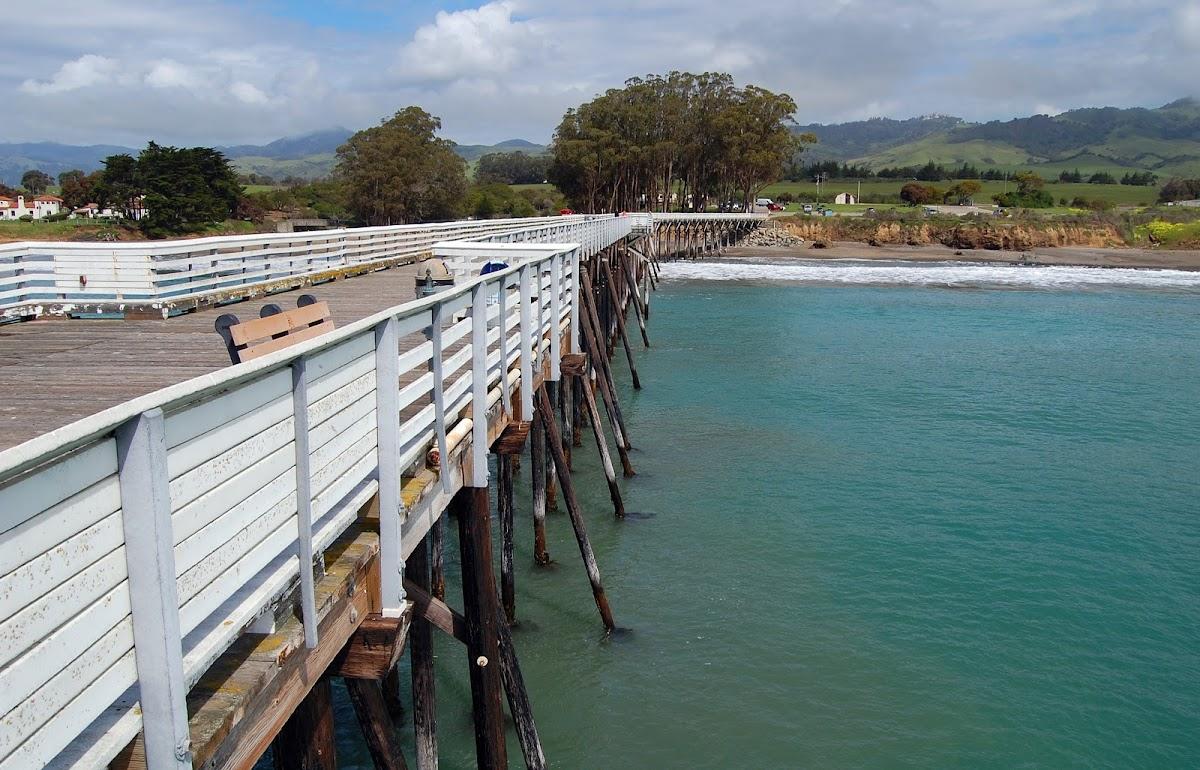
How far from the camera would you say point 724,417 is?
2059 centimetres

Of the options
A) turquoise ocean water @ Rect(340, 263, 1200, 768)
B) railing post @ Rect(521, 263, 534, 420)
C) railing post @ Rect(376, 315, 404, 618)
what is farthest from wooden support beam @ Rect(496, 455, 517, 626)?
railing post @ Rect(376, 315, 404, 618)

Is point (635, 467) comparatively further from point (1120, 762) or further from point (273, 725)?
point (273, 725)

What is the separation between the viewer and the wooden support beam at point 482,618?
21.8 feet

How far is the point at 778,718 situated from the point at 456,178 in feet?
248

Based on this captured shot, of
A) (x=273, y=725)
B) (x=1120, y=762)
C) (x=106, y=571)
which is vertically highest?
(x=106, y=571)

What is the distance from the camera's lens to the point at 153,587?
2.82 metres

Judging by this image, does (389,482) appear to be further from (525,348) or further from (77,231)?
(77,231)

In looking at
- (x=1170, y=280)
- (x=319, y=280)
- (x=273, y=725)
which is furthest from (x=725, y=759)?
(x=1170, y=280)

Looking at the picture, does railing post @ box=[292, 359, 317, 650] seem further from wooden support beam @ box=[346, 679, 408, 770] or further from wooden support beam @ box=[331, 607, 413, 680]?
wooden support beam @ box=[346, 679, 408, 770]

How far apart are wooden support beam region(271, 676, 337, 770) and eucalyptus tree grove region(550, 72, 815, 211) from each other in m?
82.6

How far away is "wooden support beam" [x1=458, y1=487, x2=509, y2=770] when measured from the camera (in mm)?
6652

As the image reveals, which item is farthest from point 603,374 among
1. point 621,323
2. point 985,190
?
point 985,190

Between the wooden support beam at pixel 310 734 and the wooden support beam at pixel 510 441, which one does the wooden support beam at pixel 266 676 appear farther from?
the wooden support beam at pixel 510 441

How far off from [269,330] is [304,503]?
1658mm
